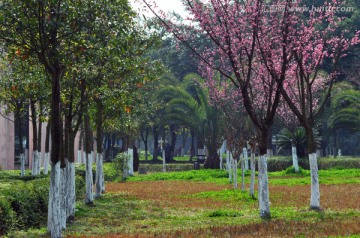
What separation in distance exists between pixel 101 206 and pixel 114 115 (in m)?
4.01

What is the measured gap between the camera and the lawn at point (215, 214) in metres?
15.2

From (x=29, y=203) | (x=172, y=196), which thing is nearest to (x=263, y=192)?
(x=29, y=203)

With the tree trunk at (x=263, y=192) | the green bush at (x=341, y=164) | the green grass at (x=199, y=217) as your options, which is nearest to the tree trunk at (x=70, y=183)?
the green grass at (x=199, y=217)

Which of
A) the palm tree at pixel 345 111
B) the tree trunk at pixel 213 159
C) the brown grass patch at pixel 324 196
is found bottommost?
the brown grass patch at pixel 324 196

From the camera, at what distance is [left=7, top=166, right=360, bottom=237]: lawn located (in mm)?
15211

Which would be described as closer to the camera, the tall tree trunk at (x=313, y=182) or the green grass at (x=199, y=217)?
the green grass at (x=199, y=217)

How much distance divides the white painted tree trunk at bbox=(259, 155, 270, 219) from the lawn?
0.28 m

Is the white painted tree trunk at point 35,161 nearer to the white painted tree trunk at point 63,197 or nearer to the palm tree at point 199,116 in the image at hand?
the white painted tree trunk at point 63,197

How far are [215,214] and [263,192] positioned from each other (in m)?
1.88

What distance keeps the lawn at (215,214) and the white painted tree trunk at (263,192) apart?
0.28 metres

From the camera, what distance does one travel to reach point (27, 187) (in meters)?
18.8

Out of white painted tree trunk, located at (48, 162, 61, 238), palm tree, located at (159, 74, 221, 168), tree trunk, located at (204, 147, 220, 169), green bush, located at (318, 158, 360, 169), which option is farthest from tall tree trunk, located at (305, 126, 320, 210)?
tree trunk, located at (204, 147, 220, 169)

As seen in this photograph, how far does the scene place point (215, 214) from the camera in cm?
1981

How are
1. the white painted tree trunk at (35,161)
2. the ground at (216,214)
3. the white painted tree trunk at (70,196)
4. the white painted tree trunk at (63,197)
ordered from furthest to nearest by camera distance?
the white painted tree trunk at (35,161) < the white painted tree trunk at (70,196) < the white painted tree trunk at (63,197) < the ground at (216,214)
